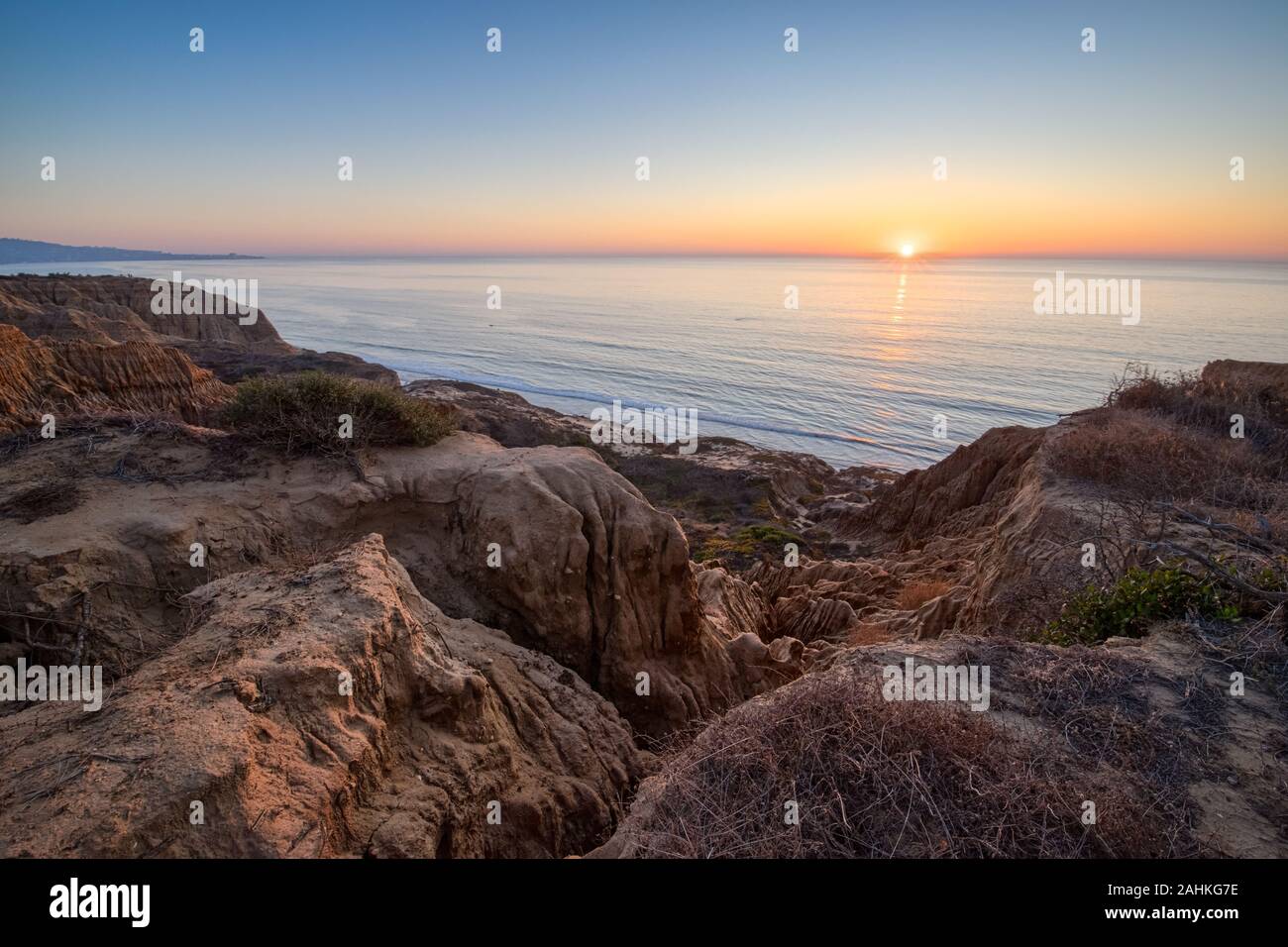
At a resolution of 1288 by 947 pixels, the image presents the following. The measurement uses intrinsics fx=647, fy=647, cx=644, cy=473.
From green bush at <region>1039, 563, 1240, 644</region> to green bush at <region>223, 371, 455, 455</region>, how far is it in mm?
10821

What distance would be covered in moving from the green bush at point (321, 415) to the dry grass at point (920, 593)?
40.0 ft

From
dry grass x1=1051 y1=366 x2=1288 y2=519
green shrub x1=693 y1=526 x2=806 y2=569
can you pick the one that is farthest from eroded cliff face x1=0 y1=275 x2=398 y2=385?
dry grass x1=1051 y1=366 x2=1288 y2=519

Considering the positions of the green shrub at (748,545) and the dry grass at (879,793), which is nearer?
the dry grass at (879,793)

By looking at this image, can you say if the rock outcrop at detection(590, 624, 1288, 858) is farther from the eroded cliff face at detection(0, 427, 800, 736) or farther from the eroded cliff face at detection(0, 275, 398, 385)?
the eroded cliff face at detection(0, 275, 398, 385)

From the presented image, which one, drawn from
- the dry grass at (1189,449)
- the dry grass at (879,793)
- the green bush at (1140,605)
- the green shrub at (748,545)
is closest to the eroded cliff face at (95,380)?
the dry grass at (879,793)

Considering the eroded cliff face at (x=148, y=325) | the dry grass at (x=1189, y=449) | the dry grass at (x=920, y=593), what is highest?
the eroded cliff face at (x=148, y=325)

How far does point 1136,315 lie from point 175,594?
108 meters

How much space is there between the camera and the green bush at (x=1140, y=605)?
25.0 ft

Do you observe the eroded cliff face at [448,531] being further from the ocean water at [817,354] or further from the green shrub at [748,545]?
the ocean water at [817,354]

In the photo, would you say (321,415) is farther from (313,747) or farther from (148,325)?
(148,325)

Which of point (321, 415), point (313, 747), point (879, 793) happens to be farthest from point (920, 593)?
point (313, 747)

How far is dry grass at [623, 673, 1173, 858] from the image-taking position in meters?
4.54

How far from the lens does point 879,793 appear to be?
4.83m
